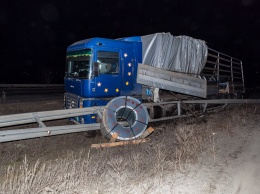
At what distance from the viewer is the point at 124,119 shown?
8.71 meters

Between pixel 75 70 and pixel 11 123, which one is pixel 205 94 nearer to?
pixel 75 70

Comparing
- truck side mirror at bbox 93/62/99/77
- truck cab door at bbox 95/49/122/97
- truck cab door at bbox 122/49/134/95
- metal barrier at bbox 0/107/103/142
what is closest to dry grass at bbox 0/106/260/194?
metal barrier at bbox 0/107/103/142

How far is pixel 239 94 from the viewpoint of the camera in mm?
15352

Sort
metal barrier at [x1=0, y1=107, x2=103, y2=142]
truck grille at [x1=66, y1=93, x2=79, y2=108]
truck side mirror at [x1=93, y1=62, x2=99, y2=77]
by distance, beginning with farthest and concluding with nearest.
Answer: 1. truck grille at [x1=66, y1=93, x2=79, y2=108]
2. truck side mirror at [x1=93, y1=62, x2=99, y2=77]
3. metal barrier at [x1=0, y1=107, x2=103, y2=142]

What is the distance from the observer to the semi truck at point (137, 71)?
8.48m

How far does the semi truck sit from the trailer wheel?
303 mm

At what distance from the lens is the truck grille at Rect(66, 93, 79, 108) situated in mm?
8914

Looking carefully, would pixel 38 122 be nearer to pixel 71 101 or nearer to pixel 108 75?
pixel 71 101

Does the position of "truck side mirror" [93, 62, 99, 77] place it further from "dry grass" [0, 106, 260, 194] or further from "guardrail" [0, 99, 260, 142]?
"dry grass" [0, 106, 260, 194]

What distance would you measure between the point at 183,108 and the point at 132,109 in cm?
325

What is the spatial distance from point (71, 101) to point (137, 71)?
2.40 metres

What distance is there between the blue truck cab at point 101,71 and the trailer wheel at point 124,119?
0.79m

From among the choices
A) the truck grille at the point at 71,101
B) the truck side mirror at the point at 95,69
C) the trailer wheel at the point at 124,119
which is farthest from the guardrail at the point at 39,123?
the truck grille at the point at 71,101

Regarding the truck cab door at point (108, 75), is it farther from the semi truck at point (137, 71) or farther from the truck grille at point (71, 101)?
the truck grille at point (71, 101)
